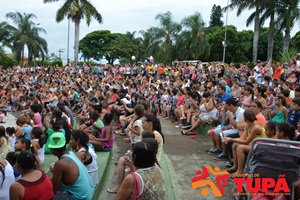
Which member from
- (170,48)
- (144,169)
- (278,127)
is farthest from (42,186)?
(170,48)

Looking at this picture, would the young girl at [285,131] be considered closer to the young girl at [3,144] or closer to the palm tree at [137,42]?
the young girl at [3,144]

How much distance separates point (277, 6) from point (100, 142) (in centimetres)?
2403

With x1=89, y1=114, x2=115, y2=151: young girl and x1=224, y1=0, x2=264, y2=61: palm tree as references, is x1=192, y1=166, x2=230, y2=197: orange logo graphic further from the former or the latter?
x1=224, y1=0, x2=264, y2=61: palm tree

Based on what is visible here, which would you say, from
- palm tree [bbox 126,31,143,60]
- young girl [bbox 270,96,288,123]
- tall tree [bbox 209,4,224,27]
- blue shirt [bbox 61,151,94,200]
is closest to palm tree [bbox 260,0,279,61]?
young girl [bbox 270,96,288,123]

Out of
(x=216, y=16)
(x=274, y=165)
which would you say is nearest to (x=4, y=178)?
(x=274, y=165)

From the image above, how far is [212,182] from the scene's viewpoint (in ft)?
17.8

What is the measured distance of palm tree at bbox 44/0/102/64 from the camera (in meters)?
27.8

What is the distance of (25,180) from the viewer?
3047 millimetres

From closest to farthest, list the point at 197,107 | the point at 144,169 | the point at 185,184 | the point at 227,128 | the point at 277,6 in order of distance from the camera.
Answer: the point at 144,169 → the point at 185,184 → the point at 227,128 → the point at 197,107 → the point at 277,6

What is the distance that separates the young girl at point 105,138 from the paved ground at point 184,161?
0.45 meters

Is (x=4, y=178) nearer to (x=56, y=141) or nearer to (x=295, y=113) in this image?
(x=56, y=141)

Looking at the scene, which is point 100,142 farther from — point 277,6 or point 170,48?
point 170,48

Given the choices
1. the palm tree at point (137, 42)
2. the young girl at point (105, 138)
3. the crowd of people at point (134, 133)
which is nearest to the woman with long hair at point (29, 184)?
the crowd of people at point (134, 133)

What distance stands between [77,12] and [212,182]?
85.2 ft
